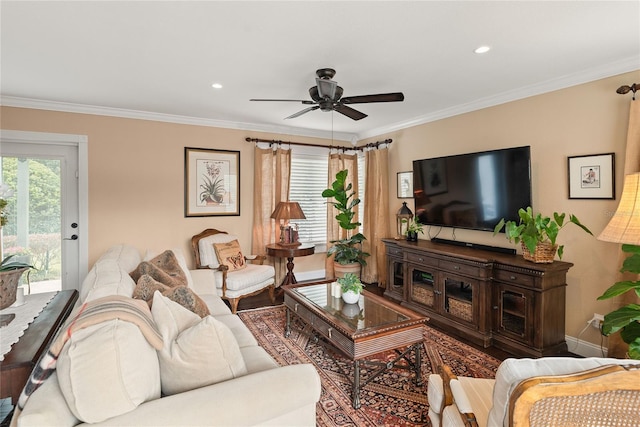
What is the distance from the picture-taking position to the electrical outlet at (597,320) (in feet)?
9.05

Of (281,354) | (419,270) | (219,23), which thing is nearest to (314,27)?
(219,23)

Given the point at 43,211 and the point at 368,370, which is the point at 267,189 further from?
the point at 368,370

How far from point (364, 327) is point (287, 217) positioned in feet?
8.45

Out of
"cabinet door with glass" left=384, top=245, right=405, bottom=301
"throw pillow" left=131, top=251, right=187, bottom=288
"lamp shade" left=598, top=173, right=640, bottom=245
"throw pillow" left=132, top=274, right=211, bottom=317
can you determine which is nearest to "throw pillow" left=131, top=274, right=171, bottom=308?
"throw pillow" left=132, top=274, right=211, bottom=317

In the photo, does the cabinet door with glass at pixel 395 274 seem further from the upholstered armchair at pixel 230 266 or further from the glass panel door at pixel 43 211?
the glass panel door at pixel 43 211

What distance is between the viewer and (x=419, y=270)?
3916 mm

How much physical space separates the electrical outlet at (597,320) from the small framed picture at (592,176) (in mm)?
1029

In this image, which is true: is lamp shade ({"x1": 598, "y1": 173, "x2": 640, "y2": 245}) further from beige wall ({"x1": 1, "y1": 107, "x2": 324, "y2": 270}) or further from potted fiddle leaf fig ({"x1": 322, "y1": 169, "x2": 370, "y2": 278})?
beige wall ({"x1": 1, "y1": 107, "x2": 324, "y2": 270})

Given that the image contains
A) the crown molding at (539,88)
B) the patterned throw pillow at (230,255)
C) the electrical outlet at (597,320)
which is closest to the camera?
the crown molding at (539,88)

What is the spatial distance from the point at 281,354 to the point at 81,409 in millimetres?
1955

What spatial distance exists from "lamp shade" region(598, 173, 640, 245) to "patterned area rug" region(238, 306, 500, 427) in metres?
1.37

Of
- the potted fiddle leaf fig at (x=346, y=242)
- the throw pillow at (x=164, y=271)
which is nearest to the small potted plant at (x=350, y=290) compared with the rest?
the throw pillow at (x=164, y=271)

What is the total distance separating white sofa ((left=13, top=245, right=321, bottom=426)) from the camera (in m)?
1.08

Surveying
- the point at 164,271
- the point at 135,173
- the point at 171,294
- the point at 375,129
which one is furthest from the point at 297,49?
the point at 375,129
